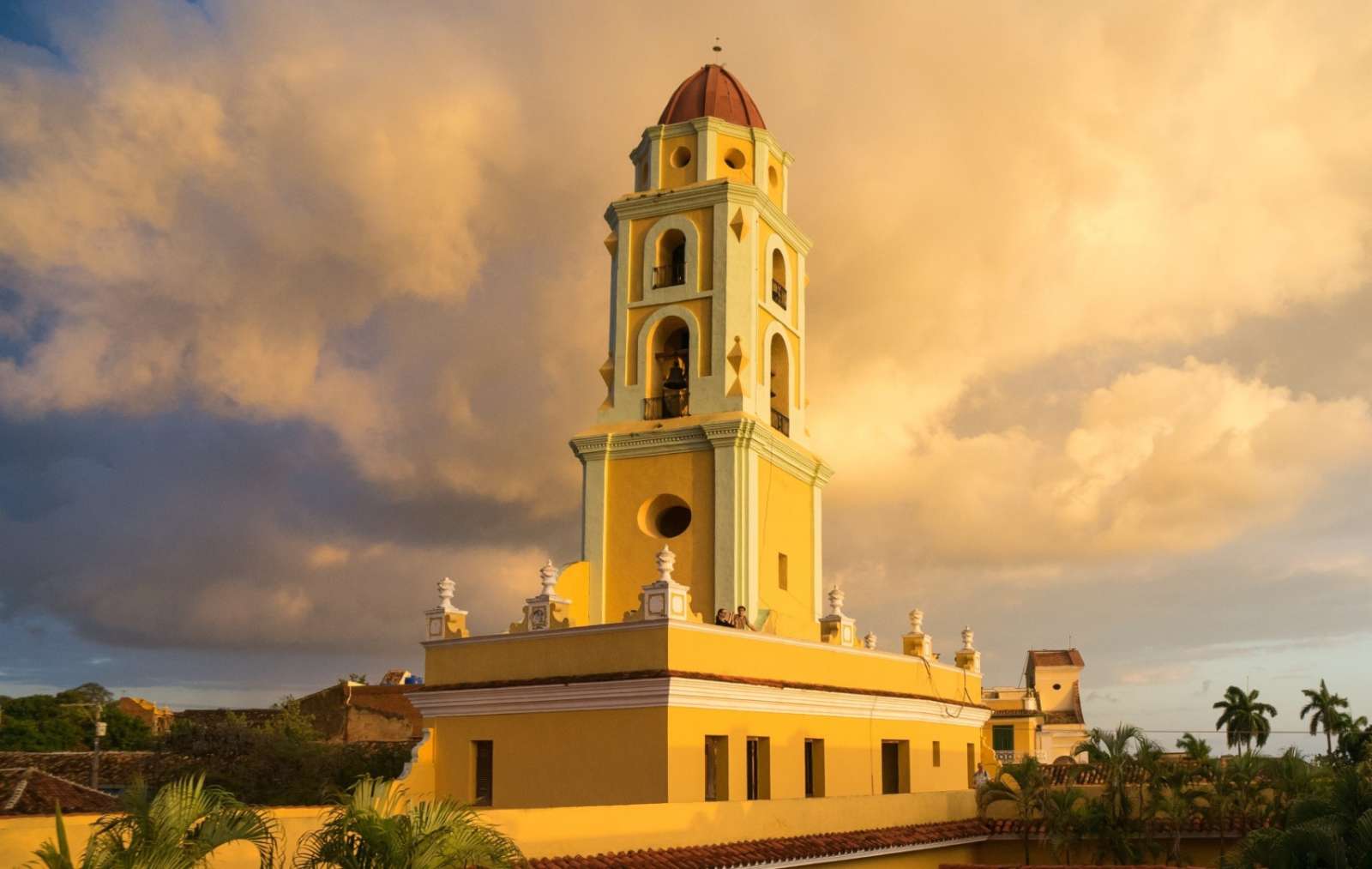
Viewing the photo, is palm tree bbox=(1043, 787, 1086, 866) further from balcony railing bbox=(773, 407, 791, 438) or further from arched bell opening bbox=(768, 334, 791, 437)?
arched bell opening bbox=(768, 334, 791, 437)

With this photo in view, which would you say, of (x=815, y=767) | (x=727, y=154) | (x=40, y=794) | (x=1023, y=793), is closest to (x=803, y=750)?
(x=815, y=767)

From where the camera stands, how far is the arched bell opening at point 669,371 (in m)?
25.5

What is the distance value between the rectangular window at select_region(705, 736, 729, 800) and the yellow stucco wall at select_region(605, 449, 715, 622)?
3384 millimetres

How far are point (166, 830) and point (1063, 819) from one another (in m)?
18.9

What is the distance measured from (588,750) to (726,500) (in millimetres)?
5508

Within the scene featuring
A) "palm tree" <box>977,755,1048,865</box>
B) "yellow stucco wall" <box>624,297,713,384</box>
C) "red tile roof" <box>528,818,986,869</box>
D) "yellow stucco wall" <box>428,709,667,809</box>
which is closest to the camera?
"red tile roof" <box>528,818,986,869</box>

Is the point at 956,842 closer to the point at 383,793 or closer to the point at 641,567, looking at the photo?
the point at 641,567

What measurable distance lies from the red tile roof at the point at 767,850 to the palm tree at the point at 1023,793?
1.35 m

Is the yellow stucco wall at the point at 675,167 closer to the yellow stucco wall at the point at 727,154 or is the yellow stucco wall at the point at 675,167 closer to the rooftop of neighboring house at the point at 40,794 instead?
the yellow stucco wall at the point at 727,154

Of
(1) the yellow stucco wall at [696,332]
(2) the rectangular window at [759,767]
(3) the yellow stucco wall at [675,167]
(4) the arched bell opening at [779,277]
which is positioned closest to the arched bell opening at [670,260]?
(1) the yellow stucco wall at [696,332]

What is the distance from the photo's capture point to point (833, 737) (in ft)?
74.8

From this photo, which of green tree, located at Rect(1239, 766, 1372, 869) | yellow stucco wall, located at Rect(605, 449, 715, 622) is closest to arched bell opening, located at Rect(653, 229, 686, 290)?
yellow stucco wall, located at Rect(605, 449, 715, 622)

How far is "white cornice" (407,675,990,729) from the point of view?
19.4m

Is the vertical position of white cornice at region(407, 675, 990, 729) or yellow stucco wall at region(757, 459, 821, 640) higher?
yellow stucco wall at region(757, 459, 821, 640)
